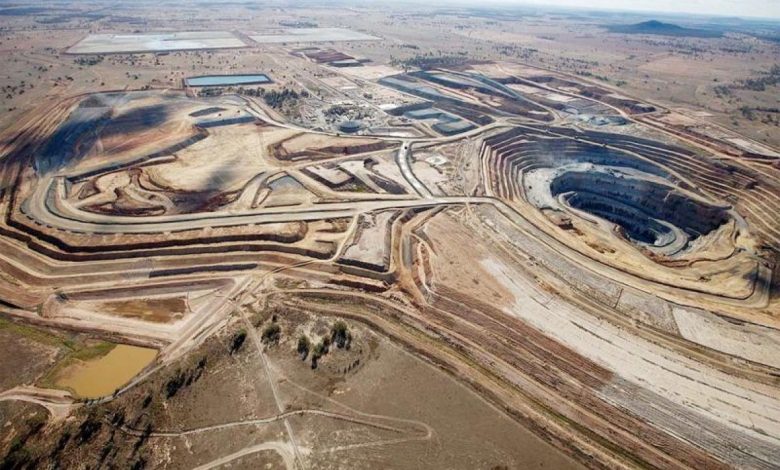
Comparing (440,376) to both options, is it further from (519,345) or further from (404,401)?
(519,345)

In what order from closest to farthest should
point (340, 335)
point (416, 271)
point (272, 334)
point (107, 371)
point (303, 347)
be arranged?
point (107, 371), point (303, 347), point (272, 334), point (340, 335), point (416, 271)

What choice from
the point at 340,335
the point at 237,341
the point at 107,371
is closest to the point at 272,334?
the point at 237,341

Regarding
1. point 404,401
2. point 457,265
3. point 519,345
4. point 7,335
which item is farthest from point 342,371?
point 7,335

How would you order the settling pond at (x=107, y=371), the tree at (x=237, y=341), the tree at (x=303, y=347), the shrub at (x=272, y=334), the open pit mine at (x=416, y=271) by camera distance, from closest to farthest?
the open pit mine at (x=416, y=271)
the settling pond at (x=107, y=371)
the tree at (x=303, y=347)
the tree at (x=237, y=341)
the shrub at (x=272, y=334)

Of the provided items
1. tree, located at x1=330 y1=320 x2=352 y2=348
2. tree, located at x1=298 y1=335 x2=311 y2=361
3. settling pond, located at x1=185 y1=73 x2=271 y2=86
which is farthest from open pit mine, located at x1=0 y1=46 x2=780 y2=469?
settling pond, located at x1=185 y1=73 x2=271 y2=86

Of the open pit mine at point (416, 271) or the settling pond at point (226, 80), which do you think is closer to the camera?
the open pit mine at point (416, 271)

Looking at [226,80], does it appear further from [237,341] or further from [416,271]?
[237,341]

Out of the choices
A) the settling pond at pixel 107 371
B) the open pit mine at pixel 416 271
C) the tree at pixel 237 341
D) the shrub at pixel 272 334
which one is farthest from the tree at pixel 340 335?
the settling pond at pixel 107 371

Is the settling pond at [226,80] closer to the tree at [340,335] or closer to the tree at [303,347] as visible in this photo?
the tree at [340,335]

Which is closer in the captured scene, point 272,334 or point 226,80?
point 272,334
